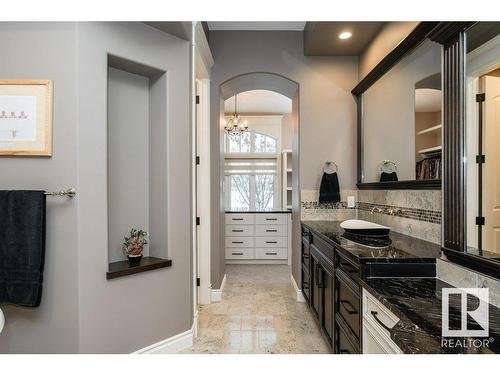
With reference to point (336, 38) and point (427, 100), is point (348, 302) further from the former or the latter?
point (336, 38)

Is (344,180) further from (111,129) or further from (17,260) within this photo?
(17,260)

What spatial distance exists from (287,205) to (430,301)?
4.94 meters

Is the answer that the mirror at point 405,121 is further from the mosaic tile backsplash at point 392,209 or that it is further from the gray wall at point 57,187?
the gray wall at point 57,187

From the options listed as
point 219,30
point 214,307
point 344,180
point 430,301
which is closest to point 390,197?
point 344,180

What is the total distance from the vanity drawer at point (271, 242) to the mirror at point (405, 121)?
2116 millimetres

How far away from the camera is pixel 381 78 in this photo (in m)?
2.60

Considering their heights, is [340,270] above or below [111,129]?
below

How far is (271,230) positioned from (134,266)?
308 centimetres

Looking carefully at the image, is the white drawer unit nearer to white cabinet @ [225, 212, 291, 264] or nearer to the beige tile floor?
white cabinet @ [225, 212, 291, 264]

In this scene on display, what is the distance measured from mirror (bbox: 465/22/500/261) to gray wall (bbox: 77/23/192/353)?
72.4 inches

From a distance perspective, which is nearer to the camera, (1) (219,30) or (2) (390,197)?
(2) (390,197)

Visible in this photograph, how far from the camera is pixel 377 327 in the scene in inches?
50.8

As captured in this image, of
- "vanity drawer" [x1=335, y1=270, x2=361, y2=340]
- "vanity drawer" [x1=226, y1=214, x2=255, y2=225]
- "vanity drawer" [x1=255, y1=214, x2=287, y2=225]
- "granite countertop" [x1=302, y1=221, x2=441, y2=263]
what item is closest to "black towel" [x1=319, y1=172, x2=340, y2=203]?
"granite countertop" [x1=302, y1=221, x2=441, y2=263]

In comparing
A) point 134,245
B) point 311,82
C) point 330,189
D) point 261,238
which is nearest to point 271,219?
point 261,238
